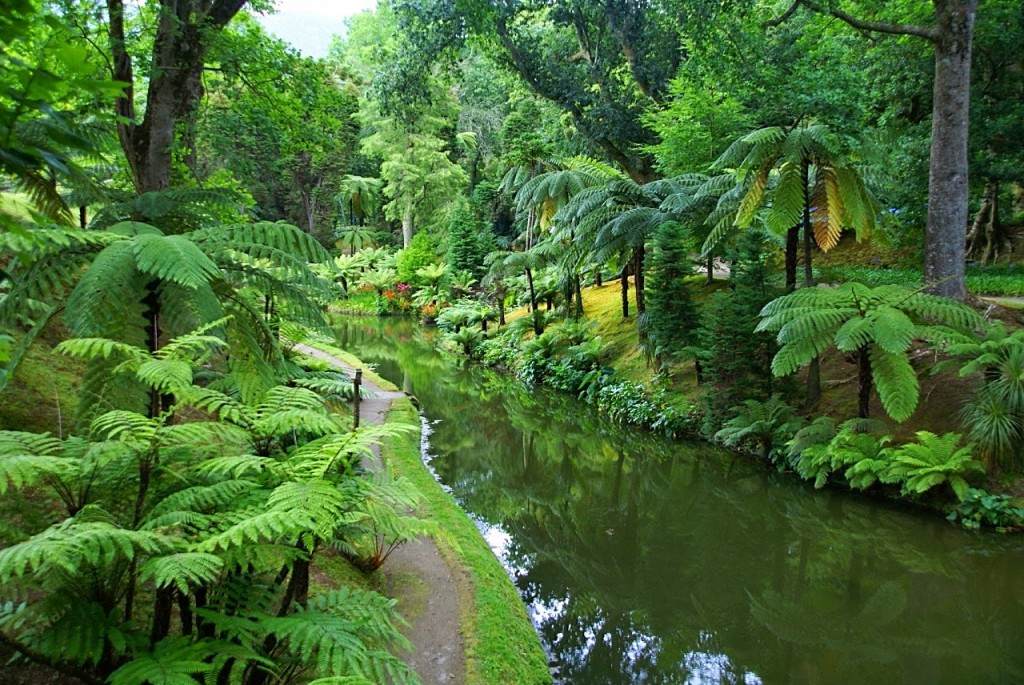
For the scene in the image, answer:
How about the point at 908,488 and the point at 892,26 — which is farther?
the point at 892,26

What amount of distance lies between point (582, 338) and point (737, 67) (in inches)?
246

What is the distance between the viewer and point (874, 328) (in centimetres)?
703

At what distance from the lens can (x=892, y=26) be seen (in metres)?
8.80

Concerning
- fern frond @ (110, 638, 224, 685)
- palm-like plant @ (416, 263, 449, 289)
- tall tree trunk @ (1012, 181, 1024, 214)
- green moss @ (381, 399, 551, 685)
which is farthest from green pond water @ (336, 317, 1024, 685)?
palm-like plant @ (416, 263, 449, 289)

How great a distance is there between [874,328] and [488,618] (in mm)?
5110

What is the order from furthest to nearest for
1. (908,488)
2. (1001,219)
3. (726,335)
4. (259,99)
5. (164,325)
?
(1001,219) < (726,335) < (259,99) < (908,488) < (164,325)

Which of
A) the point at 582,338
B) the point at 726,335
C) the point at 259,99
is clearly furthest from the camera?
the point at 582,338

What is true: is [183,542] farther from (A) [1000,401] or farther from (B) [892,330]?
(A) [1000,401]

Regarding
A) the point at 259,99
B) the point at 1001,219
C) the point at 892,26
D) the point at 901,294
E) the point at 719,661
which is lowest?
the point at 719,661

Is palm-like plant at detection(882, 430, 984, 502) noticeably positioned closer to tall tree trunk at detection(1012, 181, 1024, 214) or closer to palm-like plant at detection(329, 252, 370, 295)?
tall tree trunk at detection(1012, 181, 1024, 214)

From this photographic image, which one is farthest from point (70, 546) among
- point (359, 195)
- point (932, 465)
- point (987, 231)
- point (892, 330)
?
point (359, 195)

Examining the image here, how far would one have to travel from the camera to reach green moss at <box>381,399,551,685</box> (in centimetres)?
416

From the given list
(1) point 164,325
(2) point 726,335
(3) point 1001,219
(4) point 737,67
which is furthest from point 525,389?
(1) point 164,325

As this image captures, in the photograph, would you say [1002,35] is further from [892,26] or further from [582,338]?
[582,338]
